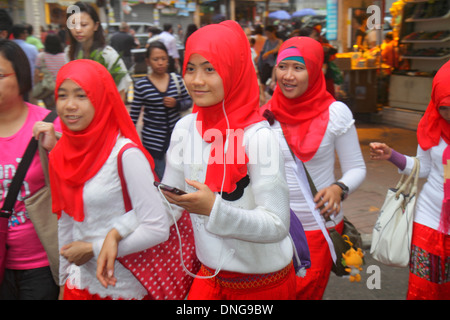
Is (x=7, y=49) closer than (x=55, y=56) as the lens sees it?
Yes

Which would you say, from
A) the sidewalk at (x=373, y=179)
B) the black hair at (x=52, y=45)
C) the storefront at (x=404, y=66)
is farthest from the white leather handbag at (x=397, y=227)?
the storefront at (x=404, y=66)

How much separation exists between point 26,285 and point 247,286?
130 centimetres

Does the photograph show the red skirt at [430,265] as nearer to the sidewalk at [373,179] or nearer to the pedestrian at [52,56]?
the sidewalk at [373,179]

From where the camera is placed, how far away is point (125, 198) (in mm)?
2395

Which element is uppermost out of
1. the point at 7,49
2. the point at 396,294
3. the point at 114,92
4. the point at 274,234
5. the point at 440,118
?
the point at 7,49

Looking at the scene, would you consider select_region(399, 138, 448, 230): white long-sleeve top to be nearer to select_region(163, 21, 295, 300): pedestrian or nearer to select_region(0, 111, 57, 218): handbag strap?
select_region(163, 21, 295, 300): pedestrian

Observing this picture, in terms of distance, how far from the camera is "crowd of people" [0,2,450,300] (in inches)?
79.8

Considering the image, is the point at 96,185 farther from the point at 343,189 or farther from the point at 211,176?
the point at 343,189

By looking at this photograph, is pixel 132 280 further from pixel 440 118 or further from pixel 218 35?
pixel 440 118

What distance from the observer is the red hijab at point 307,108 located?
3.17 metres

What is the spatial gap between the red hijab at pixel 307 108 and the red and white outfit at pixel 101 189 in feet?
3.77

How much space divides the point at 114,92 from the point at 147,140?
2.85 m

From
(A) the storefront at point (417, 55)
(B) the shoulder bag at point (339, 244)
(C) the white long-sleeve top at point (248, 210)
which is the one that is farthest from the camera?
(A) the storefront at point (417, 55)
